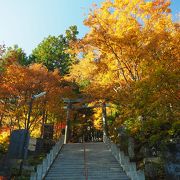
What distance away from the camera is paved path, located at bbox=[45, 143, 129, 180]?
47.6ft

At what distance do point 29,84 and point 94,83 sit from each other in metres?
6.99

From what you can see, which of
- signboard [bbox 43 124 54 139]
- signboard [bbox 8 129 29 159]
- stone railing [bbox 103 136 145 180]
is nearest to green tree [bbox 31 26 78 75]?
signboard [bbox 43 124 54 139]

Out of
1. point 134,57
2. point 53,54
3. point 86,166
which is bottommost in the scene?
point 86,166

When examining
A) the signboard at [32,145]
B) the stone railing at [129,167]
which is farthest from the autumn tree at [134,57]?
the signboard at [32,145]

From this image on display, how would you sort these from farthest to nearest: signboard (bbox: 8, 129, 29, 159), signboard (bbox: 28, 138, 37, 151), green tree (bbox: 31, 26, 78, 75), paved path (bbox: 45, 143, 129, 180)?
green tree (bbox: 31, 26, 78, 75), signboard (bbox: 28, 138, 37, 151), signboard (bbox: 8, 129, 29, 159), paved path (bbox: 45, 143, 129, 180)

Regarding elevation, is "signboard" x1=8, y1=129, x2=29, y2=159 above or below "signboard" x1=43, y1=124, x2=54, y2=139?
below

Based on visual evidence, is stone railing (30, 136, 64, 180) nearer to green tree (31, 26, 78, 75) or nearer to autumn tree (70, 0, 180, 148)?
autumn tree (70, 0, 180, 148)

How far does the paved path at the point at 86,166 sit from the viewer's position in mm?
14516

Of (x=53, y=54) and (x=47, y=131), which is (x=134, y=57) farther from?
(x=53, y=54)

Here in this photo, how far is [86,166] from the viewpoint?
1608 centimetres

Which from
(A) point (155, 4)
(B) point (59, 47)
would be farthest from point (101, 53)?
(B) point (59, 47)

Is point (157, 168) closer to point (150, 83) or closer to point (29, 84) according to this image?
point (150, 83)

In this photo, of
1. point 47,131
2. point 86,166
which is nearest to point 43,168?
point 86,166

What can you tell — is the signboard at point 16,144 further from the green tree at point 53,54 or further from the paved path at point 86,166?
the green tree at point 53,54
